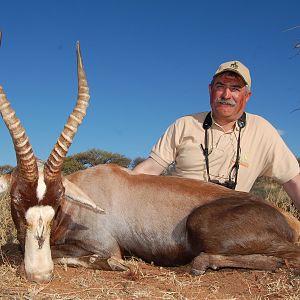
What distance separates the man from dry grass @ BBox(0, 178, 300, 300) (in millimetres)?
2101

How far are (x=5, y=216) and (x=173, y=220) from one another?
14.0 feet

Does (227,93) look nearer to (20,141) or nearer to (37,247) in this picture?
(20,141)

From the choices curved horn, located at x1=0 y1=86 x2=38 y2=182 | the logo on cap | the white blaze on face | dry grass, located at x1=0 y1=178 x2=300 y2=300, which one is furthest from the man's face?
the white blaze on face

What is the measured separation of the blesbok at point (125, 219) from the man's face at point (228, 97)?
1572 millimetres

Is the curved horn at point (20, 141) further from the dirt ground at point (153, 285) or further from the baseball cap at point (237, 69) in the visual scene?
the baseball cap at point (237, 69)

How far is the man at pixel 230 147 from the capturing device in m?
7.03

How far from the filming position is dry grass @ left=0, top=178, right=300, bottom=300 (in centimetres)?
414

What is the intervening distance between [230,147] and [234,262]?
8.21 ft

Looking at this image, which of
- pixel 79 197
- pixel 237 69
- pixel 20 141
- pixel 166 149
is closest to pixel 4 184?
pixel 20 141

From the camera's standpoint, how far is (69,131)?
17.0 ft

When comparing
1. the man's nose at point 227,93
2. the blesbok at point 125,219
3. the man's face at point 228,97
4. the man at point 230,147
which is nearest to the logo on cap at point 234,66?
the man at point 230,147

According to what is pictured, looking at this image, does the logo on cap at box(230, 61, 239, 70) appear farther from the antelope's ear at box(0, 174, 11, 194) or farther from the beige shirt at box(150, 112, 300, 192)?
the antelope's ear at box(0, 174, 11, 194)

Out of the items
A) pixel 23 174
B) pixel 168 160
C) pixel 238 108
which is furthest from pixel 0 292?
pixel 238 108

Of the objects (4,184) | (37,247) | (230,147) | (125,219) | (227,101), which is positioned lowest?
(37,247)
